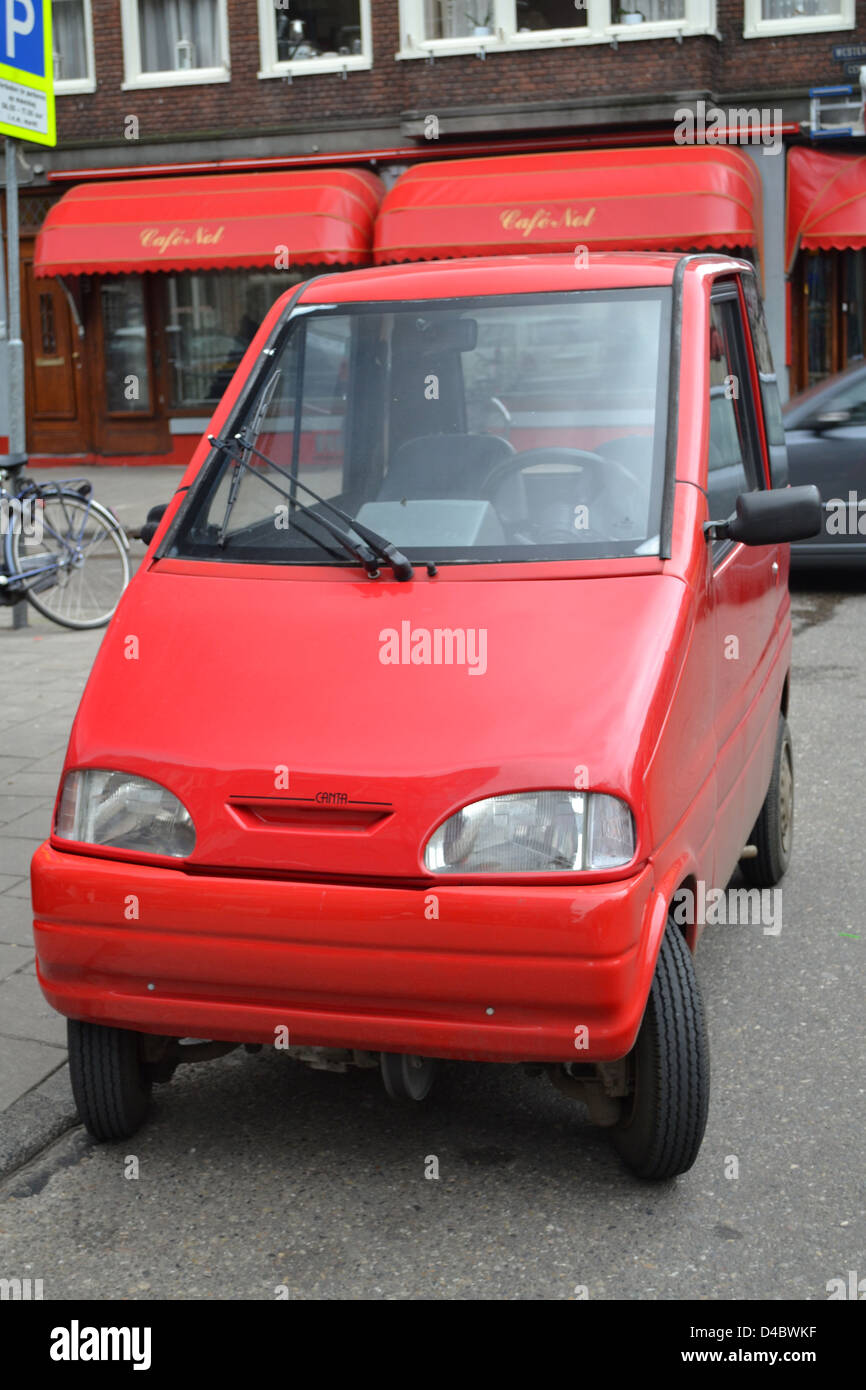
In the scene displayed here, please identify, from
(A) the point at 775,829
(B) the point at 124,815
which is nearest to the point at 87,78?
(A) the point at 775,829

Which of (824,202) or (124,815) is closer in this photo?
(124,815)

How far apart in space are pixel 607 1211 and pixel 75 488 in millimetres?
7930

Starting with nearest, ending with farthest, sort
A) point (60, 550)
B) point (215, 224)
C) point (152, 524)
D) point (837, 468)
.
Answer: point (152, 524) < point (60, 550) < point (837, 468) < point (215, 224)

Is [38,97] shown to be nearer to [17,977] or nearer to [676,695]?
[17,977]

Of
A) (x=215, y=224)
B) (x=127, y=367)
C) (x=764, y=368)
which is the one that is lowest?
(x=764, y=368)

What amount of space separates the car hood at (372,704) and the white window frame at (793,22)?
1918 centimetres

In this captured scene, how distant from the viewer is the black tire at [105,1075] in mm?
3557

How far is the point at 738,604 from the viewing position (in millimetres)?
4266

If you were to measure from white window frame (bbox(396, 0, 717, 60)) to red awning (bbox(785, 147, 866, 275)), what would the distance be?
208cm

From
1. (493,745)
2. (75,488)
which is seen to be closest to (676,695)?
(493,745)

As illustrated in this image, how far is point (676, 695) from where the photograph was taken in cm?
344

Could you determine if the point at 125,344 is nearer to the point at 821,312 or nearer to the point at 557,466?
the point at 821,312

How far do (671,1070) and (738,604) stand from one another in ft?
4.60
